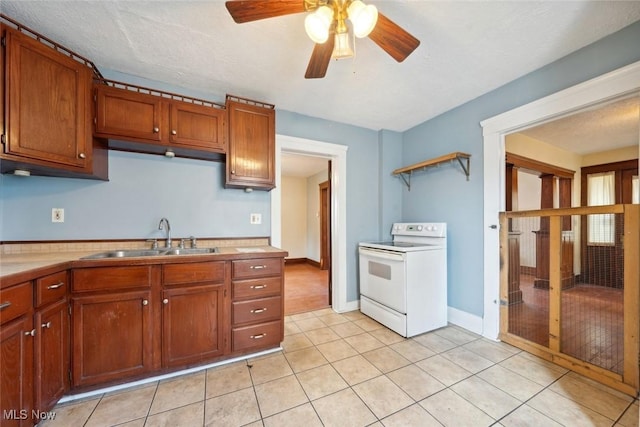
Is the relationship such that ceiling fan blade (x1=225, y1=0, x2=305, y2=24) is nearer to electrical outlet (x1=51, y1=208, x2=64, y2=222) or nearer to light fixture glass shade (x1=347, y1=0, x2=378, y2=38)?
light fixture glass shade (x1=347, y1=0, x2=378, y2=38)

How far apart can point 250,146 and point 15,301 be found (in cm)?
174

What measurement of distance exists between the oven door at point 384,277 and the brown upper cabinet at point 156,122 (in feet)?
6.36

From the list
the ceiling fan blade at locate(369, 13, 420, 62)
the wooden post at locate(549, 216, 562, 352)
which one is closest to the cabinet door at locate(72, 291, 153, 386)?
the ceiling fan blade at locate(369, 13, 420, 62)

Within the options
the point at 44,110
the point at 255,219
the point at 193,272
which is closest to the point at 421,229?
the point at 255,219

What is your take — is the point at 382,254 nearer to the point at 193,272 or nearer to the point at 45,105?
the point at 193,272

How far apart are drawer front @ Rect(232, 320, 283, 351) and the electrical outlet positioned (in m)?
1.63

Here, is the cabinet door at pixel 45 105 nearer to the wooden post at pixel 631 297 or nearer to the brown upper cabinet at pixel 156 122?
the brown upper cabinet at pixel 156 122

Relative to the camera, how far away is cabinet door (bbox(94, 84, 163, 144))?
5.91 feet

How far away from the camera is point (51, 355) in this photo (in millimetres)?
1337

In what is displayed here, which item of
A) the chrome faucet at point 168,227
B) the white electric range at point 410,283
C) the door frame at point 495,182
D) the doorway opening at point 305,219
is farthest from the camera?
the doorway opening at point 305,219

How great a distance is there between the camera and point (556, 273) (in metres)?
1.92

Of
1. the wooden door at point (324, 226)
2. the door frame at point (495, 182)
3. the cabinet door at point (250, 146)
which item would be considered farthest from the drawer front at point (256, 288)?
the wooden door at point (324, 226)

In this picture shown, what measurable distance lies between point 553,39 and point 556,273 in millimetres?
1755

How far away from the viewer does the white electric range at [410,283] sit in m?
2.33
